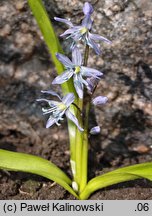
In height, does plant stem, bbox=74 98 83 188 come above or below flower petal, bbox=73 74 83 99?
below

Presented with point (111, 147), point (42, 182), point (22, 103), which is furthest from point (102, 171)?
point (22, 103)

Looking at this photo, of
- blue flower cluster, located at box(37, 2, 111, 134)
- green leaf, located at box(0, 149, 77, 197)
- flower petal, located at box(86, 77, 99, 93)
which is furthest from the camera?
green leaf, located at box(0, 149, 77, 197)

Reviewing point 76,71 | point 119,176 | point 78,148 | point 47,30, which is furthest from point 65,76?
point 119,176

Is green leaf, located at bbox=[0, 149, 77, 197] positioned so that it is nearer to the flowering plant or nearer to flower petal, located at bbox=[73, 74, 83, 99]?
the flowering plant

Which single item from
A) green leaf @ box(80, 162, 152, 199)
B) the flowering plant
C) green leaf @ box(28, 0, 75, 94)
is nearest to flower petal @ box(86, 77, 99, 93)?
the flowering plant

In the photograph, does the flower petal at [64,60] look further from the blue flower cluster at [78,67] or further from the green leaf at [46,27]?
the green leaf at [46,27]

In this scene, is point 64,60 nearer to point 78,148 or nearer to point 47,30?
point 47,30

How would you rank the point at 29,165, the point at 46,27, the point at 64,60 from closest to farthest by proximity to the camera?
the point at 64,60
the point at 46,27
the point at 29,165
